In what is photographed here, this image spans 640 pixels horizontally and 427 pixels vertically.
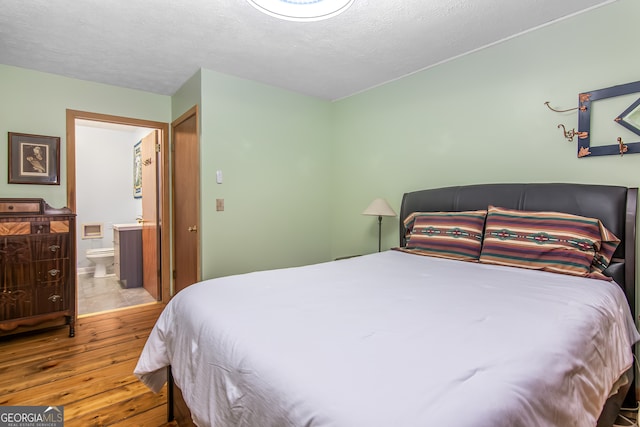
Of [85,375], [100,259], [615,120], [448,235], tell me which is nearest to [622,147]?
[615,120]

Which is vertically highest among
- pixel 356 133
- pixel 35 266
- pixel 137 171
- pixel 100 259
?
pixel 356 133

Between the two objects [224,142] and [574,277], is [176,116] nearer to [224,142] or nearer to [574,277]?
[224,142]

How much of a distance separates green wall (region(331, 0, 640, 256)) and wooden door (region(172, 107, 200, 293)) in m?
1.66

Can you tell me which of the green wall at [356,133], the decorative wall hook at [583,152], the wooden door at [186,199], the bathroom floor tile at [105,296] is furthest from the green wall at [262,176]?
the decorative wall hook at [583,152]

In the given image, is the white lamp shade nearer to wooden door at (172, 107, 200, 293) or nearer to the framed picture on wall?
wooden door at (172, 107, 200, 293)

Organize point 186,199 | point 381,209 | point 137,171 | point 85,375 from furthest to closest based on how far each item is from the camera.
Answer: point 137,171
point 186,199
point 381,209
point 85,375

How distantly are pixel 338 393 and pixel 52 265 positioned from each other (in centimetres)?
306

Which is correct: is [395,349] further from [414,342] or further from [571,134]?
[571,134]

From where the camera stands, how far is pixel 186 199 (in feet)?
10.7

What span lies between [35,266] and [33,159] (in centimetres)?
98

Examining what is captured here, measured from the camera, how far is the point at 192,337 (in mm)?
1259

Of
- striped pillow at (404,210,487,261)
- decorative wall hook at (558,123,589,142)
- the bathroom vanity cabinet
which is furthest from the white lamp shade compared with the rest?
the bathroom vanity cabinet

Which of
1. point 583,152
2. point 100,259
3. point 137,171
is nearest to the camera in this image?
point 583,152

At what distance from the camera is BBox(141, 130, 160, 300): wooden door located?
12.3 ft
